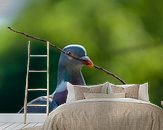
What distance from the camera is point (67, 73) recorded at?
6504mm

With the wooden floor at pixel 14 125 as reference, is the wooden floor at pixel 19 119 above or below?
above

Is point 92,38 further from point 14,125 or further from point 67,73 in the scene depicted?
point 14,125

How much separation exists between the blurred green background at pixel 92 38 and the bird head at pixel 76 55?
91mm

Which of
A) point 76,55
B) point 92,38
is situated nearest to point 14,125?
point 76,55

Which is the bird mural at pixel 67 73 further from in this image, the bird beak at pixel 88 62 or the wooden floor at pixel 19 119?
the wooden floor at pixel 19 119

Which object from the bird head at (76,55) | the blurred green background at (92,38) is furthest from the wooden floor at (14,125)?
the bird head at (76,55)

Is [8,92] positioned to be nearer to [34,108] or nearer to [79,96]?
[34,108]

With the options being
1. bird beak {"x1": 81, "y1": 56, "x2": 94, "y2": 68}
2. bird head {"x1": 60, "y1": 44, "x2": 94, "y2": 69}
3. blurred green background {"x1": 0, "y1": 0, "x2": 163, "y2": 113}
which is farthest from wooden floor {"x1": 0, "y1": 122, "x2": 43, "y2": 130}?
bird beak {"x1": 81, "y1": 56, "x2": 94, "y2": 68}

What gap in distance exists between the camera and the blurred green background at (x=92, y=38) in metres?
6.51

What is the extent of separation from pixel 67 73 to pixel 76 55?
14.4 inches

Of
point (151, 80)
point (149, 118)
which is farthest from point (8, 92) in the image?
point (149, 118)

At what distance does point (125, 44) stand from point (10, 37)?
2.08m

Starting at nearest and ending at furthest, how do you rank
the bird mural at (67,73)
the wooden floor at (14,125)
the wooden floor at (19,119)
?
the wooden floor at (14,125) → the bird mural at (67,73) → the wooden floor at (19,119)

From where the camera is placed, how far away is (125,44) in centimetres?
656
